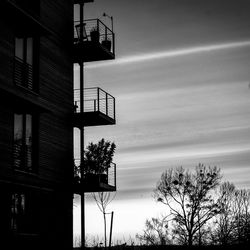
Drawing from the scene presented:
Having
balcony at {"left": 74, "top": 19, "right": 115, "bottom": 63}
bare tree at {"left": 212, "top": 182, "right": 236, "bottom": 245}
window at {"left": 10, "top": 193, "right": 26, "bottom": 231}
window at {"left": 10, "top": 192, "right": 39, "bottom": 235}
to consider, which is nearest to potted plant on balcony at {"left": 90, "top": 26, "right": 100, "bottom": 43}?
balcony at {"left": 74, "top": 19, "right": 115, "bottom": 63}

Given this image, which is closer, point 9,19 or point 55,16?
point 9,19

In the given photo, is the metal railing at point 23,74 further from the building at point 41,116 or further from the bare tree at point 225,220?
the bare tree at point 225,220

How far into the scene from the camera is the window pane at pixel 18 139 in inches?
973

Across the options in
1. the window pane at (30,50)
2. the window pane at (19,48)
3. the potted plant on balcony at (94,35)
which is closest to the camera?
the window pane at (19,48)

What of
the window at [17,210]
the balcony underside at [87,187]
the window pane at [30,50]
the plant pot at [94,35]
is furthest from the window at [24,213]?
the plant pot at [94,35]

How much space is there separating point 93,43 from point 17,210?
9081mm

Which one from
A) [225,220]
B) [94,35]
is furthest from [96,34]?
[225,220]

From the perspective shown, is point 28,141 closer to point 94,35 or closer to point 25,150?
point 25,150

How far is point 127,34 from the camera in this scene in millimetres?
31812

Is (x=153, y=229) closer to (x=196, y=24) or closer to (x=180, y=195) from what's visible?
(x=180, y=195)

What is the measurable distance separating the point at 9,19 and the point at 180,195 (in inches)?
1492

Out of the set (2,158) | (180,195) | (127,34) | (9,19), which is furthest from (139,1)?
(180,195)

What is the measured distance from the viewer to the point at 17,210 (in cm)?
2434

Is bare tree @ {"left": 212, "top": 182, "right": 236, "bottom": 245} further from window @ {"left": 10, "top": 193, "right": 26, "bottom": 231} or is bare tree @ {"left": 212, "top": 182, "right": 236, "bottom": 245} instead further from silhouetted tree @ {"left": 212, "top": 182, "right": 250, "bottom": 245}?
window @ {"left": 10, "top": 193, "right": 26, "bottom": 231}
